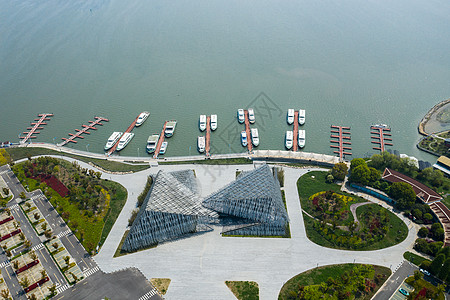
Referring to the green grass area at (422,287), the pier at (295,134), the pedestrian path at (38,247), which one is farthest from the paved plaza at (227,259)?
the pier at (295,134)

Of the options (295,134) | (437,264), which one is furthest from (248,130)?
→ (437,264)

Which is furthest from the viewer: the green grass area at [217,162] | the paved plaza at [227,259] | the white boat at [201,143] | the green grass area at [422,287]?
the white boat at [201,143]

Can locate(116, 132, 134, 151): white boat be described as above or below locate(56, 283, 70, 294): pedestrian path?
above

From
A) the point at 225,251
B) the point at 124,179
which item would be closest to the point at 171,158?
the point at 124,179

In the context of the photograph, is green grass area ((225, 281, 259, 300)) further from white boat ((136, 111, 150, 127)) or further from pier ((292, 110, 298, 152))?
white boat ((136, 111, 150, 127))

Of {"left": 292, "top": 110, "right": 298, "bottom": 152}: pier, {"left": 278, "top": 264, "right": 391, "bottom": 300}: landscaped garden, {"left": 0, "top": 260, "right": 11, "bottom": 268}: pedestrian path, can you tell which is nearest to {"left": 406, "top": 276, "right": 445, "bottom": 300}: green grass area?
{"left": 278, "top": 264, "right": 391, "bottom": 300}: landscaped garden

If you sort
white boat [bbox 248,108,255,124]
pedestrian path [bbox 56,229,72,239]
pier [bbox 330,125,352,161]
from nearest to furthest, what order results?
pedestrian path [bbox 56,229,72,239]
pier [bbox 330,125,352,161]
white boat [bbox 248,108,255,124]

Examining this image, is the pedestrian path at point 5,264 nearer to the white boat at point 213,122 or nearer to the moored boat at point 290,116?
the white boat at point 213,122
